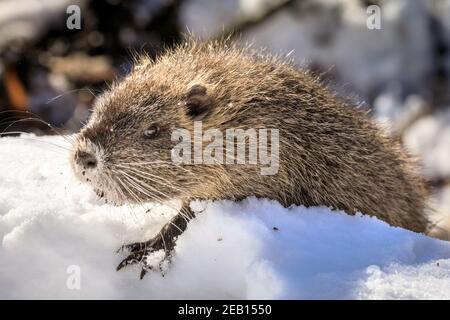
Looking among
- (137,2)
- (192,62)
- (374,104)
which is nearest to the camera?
(192,62)

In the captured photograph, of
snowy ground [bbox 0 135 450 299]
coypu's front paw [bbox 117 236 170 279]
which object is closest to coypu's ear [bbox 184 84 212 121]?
snowy ground [bbox 0 135 450 299]

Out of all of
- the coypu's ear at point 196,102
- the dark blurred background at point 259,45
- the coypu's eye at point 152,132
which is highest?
the dark blurred background at point 259,45

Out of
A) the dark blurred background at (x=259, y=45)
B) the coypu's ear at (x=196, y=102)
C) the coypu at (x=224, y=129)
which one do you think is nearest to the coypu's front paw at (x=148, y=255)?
the coypu at (x=224, y=129)

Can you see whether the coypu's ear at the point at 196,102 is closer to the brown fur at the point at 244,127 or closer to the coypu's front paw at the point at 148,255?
the brown fur at the point at 244,127

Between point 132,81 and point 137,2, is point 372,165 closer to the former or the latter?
point 132,81

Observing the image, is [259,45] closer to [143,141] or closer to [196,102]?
[196,102]

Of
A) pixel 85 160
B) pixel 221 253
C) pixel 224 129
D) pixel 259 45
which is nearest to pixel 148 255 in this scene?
pixel 221 253

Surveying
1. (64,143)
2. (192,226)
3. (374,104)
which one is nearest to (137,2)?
(374,104)

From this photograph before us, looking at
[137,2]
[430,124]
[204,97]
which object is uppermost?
[137,2]

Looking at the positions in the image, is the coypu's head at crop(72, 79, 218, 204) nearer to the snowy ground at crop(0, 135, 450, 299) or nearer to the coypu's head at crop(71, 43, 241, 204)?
the coypu's head at crop(71, 43, 241, 204)
